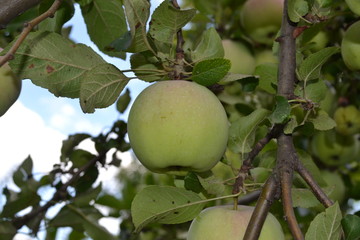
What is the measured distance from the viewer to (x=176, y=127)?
1.00 metres

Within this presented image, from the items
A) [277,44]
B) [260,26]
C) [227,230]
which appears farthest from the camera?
[260,26]

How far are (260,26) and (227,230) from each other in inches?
37.5

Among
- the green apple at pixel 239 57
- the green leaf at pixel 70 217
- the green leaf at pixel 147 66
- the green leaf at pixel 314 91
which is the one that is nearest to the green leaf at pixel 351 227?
the green leaf at pixel 314 91

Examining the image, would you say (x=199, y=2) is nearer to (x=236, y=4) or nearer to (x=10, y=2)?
(x=236, y=4)

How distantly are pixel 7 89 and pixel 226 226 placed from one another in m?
0.60

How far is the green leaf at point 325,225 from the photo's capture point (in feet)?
3.30

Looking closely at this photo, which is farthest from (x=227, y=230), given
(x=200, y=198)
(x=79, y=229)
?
(x=79, y=229)

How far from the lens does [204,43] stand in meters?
1.16

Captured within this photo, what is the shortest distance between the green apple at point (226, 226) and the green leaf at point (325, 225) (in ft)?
0.22

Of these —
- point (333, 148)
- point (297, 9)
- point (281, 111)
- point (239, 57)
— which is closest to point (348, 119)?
point (333, 148)

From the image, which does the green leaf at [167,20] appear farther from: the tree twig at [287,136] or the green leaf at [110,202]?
the green leaf at [110,202]

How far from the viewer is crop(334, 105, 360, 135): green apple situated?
1.82m

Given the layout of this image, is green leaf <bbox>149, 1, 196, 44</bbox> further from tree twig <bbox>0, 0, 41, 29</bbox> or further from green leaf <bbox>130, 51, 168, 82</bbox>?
tree twig <bbox>0, 0, 41, 29</bbox>

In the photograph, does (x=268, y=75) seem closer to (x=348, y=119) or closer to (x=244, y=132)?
(x=244, y=132)
